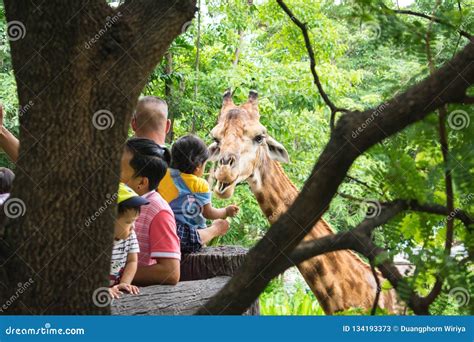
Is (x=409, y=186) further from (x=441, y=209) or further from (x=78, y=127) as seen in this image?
(x=78, y=127)

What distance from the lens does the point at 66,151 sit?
872mm

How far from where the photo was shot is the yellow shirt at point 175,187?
189 centimetres

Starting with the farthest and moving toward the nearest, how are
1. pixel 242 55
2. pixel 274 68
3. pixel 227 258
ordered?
pixel 242 55 → pixel 274 68 → pixel 227 258

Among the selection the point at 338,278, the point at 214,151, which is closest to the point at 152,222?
the point at 338,278

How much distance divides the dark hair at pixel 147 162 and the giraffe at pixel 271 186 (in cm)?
57

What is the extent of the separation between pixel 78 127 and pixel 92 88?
2.0 inches

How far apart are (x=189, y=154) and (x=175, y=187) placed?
0.09 meters

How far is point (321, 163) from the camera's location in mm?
655

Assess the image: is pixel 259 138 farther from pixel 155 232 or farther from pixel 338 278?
pixel 155 232

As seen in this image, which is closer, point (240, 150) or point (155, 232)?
point (155, 232)

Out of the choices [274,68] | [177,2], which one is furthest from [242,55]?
[177,2]

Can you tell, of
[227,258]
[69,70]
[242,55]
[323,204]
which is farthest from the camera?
[242,55]

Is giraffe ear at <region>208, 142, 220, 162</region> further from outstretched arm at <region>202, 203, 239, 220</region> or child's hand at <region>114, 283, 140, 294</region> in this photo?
child's hand at <region>114, 283, 140, 294</region>

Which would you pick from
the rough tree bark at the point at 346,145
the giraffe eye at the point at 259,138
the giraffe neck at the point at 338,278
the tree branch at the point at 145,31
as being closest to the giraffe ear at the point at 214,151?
the giraffe eye at the point at 259,138
